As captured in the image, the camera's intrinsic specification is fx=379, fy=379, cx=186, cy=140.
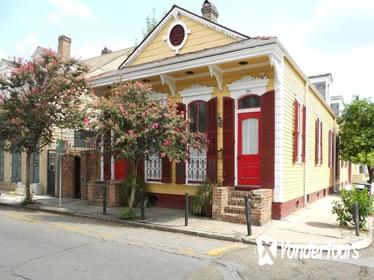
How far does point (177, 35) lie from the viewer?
45.8 ft

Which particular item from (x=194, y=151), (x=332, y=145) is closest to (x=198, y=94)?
(x=194, y=151)

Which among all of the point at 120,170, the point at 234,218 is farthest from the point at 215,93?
the point at 120,170

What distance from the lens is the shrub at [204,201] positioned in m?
11.1

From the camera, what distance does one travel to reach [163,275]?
5785mm

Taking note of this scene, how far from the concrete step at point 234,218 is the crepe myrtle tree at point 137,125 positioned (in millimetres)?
1979

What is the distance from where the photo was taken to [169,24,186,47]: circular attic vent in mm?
13820

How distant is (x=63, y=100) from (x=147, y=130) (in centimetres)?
483

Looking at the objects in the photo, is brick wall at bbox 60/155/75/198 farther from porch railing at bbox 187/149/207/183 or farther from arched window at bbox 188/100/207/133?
arched window at bbox 188/100/207/133

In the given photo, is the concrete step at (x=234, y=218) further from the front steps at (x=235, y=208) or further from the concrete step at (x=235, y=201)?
the concrete step at (x=235, y=201)

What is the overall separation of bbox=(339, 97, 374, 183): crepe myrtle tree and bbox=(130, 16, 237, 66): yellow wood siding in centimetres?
1000

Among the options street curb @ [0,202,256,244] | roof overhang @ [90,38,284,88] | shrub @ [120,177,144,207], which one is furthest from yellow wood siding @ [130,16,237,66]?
street curb @ [0,202,256,244]

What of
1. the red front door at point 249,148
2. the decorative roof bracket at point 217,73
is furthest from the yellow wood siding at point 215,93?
the red front door at point 249,148

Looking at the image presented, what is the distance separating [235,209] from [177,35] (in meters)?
6.98

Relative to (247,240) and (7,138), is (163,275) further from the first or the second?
(7,138)
